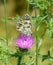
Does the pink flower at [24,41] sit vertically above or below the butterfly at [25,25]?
below

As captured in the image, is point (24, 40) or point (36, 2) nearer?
point (36, 2)

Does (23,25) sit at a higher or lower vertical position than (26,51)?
higher

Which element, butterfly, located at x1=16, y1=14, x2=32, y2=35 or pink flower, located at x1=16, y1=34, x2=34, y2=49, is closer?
butterfly, located at x1=16, y1=14, x2=32, y2=35

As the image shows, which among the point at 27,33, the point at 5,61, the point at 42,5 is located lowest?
the point at 5,61

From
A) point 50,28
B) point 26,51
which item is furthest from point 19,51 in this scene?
point 50,28

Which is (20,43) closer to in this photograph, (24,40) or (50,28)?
(24,40)

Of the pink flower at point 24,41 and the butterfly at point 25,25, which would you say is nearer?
the butterfly at point 25,25

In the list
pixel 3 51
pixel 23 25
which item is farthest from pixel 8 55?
pixel 23 25

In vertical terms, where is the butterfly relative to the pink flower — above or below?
above

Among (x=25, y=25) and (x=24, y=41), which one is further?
(x=24, y=41)

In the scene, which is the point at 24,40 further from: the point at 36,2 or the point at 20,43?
the point at 36,2
